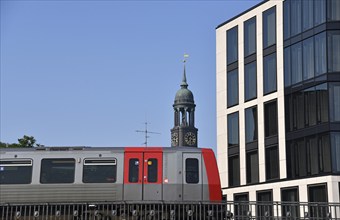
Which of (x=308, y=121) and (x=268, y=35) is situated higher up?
(x=268, y=35)

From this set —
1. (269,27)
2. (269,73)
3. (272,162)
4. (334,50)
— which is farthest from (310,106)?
(269,27)

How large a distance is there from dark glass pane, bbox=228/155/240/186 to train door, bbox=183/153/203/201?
22.8 meters

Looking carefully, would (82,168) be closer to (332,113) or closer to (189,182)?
(189,182)

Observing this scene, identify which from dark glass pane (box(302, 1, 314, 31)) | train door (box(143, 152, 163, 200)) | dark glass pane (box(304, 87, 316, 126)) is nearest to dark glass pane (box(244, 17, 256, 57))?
dark glass pane (box(302, 1, 314, 31))

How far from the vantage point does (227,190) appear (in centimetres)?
5119

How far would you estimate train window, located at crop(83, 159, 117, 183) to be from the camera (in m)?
27.9

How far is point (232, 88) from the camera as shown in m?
52.1

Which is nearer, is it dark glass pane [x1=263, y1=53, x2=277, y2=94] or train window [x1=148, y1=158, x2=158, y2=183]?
train window [x1=148, y1=158, x2=158, y2=183]

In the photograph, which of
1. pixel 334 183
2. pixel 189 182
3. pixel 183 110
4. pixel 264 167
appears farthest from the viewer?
pixel 183 110

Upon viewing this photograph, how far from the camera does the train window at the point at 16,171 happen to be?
28.3m

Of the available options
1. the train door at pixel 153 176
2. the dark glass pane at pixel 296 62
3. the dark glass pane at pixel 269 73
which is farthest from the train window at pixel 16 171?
the dark glass pane at pixel 269 73

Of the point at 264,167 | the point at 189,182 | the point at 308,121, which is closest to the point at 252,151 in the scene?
the point at 264,167

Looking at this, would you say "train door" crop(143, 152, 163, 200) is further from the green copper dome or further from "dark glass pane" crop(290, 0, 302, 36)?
the green copper dome

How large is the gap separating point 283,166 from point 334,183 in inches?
212
